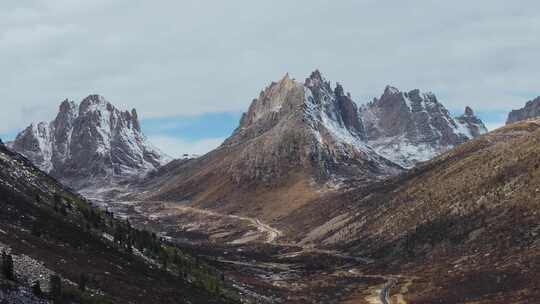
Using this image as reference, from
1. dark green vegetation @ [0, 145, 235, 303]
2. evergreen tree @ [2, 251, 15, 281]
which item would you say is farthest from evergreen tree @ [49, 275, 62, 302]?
evergreen tree @ [2, 251, 15, 281]

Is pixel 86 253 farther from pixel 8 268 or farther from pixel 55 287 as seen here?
pixel 8 268

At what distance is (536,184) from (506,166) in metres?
25.7

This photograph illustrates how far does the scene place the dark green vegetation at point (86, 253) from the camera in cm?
6153

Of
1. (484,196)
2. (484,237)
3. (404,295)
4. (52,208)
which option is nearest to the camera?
(52,208)

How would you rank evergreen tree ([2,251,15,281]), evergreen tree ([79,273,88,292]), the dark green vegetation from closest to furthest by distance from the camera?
1. evergreen tree ([2,251,15,281])
2. evergreen tree ([79,273,88,292])
3. the dark green vegetation

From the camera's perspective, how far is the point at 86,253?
250 feet

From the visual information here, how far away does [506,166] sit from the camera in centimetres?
19275

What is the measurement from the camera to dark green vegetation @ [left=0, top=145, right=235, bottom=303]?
6153cm

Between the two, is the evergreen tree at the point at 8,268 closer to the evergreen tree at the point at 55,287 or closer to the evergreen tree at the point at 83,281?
the evergreen tree at the point at 55,287

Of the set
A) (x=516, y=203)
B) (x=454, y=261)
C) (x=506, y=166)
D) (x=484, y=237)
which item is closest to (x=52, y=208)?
(x=454, y=261)

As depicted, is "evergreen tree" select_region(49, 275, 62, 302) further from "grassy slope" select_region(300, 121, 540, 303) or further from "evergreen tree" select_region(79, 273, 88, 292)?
"grassy slope" select_region(300, 121, 540, 303)

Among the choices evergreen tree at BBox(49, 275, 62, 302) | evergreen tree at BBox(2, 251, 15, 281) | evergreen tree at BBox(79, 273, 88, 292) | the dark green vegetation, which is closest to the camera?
evergreen tree at BBox(2, 251, 15, 281)

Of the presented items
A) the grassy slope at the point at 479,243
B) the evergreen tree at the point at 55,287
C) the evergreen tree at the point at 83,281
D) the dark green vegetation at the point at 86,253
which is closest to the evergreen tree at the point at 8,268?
the dark green vegetation at the point at 86,253

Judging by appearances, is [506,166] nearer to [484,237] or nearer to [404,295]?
[484,237]
